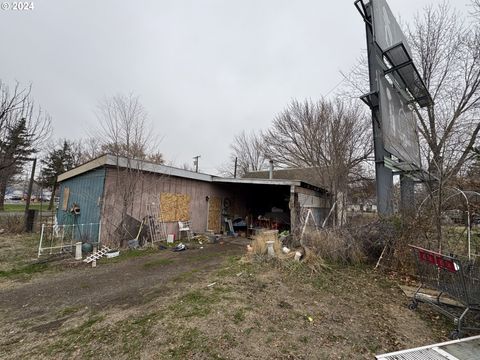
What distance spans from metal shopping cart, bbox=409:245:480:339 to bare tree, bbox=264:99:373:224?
7.66m

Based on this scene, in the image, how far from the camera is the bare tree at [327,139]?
39.3 ft

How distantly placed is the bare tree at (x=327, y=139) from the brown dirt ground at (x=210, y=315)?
7559mm

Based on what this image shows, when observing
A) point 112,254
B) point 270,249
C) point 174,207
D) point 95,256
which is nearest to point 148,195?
point 174,207

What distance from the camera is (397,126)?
6789mm

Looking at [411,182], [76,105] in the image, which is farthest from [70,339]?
[76,105]

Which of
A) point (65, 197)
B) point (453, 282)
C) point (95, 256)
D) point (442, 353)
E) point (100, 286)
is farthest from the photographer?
point (65, 197)

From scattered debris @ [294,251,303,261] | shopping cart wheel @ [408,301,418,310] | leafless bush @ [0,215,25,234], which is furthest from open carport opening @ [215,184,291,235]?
leafless bush @ [0,215,25,234]

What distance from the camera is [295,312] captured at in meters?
3.30

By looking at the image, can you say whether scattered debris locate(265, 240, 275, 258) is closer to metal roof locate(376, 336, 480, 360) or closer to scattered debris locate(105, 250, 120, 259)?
metal roof locate(376, 336, 480, 360)

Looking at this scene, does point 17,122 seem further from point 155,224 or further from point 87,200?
point 155,224

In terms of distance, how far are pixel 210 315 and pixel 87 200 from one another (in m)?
7.44

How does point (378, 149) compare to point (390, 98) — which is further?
point (378, 149)

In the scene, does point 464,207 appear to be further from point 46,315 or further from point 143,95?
point 143,95

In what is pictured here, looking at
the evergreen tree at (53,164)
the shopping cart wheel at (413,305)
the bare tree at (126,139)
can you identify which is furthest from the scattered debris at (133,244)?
the evergreen tree at (53,164)
